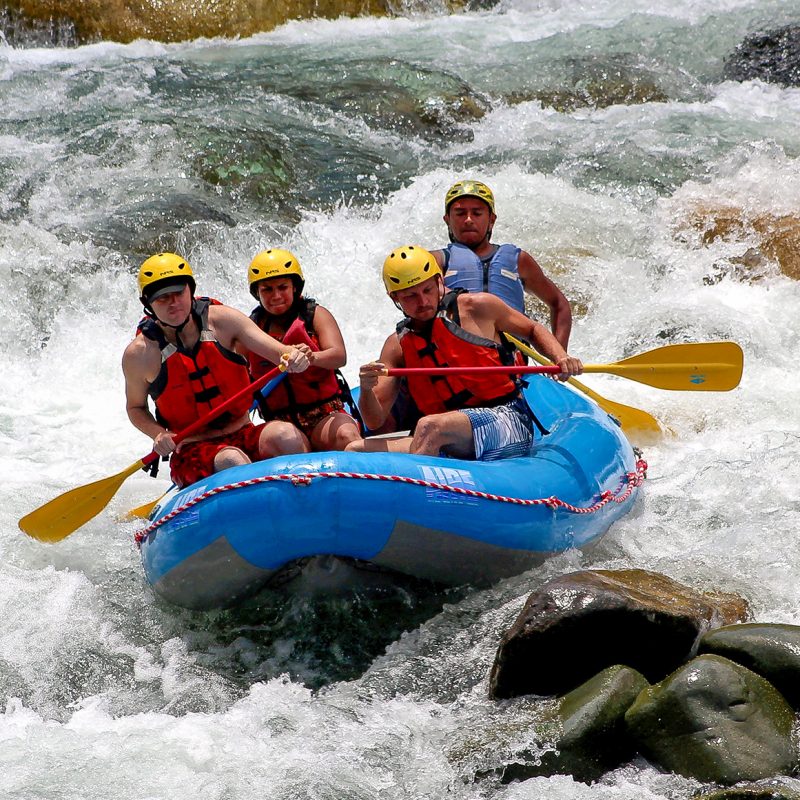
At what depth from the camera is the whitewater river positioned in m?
4.00

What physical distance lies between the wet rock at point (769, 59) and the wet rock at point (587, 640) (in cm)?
872

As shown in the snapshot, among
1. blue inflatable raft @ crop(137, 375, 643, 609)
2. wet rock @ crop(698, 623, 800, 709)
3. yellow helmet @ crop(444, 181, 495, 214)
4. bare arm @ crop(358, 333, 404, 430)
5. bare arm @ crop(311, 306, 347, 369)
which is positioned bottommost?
wet rock @ crop(698, 623, 800, 709)

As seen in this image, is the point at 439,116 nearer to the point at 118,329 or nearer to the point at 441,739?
the point at 118,329

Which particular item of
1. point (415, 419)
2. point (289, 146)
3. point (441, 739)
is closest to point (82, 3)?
point (289, 146)

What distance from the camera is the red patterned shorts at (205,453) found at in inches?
192

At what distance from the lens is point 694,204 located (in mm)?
8875

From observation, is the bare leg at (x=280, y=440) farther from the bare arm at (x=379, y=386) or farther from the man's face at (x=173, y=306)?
the man's face at (x=173, y=306)

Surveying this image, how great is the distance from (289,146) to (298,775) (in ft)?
23.1

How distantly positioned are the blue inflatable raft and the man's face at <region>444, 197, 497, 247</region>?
1740 millimetres

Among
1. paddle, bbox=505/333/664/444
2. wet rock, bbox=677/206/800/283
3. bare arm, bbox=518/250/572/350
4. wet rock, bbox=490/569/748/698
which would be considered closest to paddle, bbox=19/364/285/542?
wet rock, bbox=490/569/748/698

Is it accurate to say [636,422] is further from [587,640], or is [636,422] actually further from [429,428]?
[587,640]

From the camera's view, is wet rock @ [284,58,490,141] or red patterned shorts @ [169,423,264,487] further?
wet rock @ [284,58,490,141]

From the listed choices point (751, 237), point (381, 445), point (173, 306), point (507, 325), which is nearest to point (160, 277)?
point (173, 306)

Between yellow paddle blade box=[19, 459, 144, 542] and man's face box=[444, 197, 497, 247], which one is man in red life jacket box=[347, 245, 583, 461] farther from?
yellow paddle blade box=[19, 459, 144, 542]
